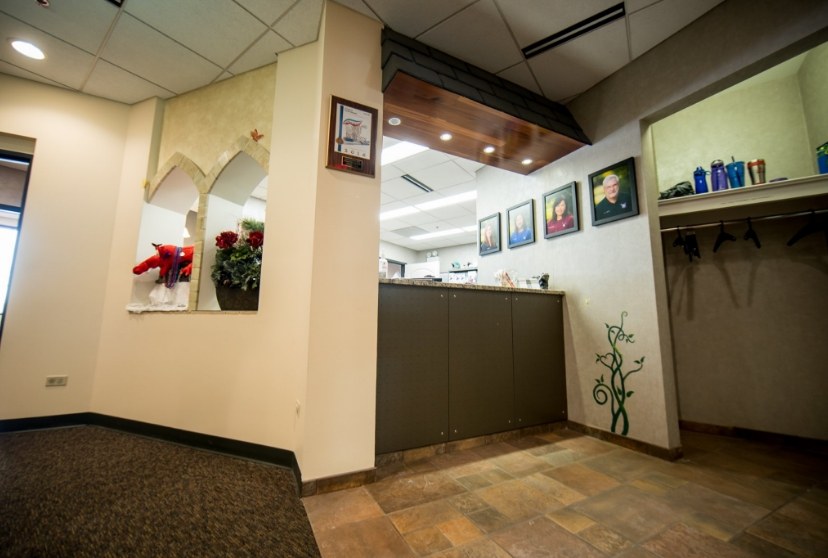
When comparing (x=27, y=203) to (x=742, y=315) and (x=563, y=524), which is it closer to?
(x=563, y=524)

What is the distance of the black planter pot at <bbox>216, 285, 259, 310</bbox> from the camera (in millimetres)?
2383

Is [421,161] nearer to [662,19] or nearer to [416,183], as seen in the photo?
[416,183]

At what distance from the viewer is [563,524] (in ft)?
4.71

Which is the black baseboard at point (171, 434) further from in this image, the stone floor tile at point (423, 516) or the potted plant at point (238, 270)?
the potted plant at point (238, 270)

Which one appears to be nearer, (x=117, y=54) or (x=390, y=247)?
(x=117, y=54)


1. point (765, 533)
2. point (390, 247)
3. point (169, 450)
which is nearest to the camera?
point (765, 533)

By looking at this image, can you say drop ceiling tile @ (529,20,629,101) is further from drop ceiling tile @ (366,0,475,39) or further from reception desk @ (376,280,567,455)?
reception desk @ (376,280,567,455)

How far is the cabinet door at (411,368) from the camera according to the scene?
2029mm

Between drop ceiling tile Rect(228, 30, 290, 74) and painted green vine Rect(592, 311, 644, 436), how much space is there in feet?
11.3

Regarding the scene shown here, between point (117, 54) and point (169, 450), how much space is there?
315cm

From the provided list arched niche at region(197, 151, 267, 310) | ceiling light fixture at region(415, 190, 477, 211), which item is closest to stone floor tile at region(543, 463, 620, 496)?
arched niche at region(197, 151, 267, 310)

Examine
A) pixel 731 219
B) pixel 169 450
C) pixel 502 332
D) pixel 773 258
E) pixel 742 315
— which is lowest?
pixel 169 450

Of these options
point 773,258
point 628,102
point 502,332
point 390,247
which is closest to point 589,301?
point 502,332

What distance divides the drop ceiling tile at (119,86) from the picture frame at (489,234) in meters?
3.58
